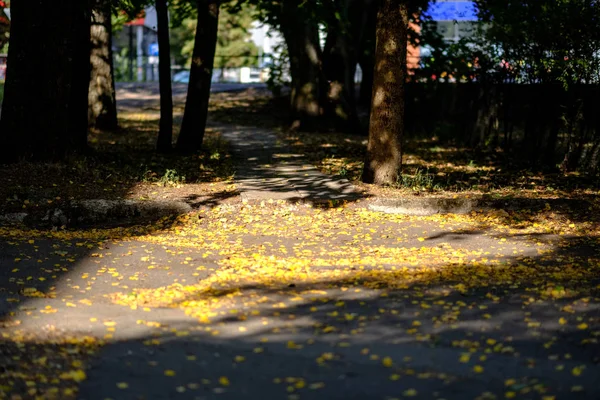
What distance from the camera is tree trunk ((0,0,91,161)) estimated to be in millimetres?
13859

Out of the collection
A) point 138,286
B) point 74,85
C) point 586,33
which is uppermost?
point 586,33

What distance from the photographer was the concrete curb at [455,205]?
40.5ft

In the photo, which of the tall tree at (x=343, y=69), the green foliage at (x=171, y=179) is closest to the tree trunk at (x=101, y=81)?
the tall tree at (x=343, y=69)

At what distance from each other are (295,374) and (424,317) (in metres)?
1.65

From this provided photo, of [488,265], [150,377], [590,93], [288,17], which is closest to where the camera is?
[150,377]

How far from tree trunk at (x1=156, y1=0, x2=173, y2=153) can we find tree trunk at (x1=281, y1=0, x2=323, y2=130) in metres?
6.63

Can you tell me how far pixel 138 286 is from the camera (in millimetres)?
8180

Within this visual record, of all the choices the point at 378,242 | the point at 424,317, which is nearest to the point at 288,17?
the point at 378,242

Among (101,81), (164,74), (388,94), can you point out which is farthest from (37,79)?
(101,81)

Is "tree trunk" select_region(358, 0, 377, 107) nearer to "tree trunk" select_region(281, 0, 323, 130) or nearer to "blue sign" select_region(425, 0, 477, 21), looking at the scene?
"blue sign" select_region(425, 0, 477, 21)

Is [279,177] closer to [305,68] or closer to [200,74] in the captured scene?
[200,74]

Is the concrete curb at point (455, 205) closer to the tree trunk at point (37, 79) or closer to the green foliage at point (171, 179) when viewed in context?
the green foliage at point (171, 179)

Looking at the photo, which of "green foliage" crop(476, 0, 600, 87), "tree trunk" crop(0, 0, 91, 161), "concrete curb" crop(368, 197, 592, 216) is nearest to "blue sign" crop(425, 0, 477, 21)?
"green foliage" crop(476, 0, 600, 87)

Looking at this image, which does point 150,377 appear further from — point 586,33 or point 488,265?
point 586,33
